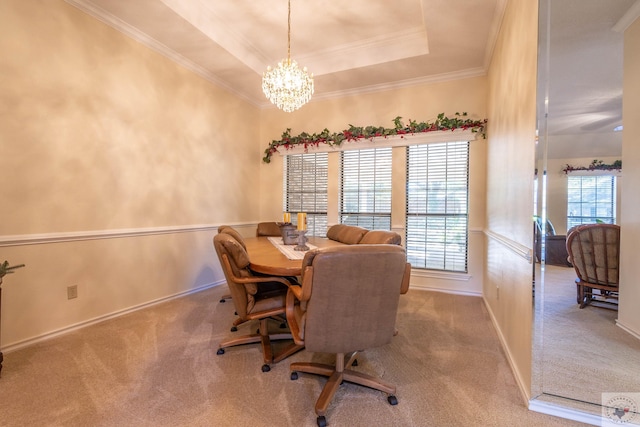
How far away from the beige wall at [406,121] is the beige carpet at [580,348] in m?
1.99

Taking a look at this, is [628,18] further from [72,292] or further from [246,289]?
[72,292]

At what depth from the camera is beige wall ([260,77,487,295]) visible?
12.3ft

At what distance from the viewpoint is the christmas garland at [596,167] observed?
5.27ft

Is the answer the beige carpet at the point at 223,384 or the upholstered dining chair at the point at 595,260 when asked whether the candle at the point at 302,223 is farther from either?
the upholstered dining chair at the point at 595,260

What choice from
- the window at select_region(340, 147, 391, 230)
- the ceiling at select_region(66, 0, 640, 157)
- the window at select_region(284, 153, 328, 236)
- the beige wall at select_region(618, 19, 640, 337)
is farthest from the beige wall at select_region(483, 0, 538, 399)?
the window at select_region(284, 153, 328, 236)

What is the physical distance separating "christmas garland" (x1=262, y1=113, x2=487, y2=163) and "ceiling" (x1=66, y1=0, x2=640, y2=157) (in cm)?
58

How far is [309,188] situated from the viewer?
479 centimetres

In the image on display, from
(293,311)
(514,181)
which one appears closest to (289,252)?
(293,311)

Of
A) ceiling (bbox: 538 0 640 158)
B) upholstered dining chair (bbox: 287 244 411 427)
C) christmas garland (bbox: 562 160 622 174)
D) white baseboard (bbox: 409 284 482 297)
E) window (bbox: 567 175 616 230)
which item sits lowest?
white baseboard (bbox: 409 284 482 297)

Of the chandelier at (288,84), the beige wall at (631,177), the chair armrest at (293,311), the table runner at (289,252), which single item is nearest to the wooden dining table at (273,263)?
the table runner at (289,252)

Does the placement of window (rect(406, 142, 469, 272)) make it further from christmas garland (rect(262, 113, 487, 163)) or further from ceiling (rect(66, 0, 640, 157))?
ceiling (rect(66, 0, 640, 157))

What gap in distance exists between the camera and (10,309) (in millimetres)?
2232

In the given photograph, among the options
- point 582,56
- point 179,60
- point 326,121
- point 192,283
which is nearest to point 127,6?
point 179,60

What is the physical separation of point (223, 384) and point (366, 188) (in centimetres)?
324
